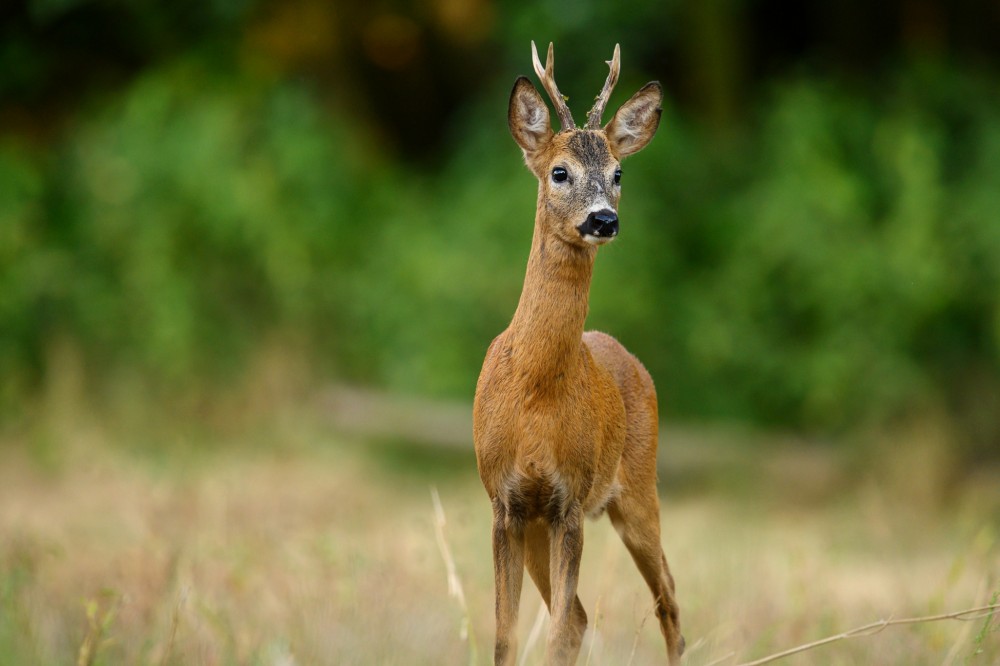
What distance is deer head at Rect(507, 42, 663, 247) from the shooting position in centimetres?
420

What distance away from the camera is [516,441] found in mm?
4164

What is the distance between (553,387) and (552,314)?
23cm

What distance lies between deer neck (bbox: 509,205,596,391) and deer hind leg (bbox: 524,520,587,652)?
0.70 meters

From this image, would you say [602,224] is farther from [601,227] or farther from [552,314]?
[552,314]

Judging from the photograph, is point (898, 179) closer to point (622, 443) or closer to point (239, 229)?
point (239, 229)

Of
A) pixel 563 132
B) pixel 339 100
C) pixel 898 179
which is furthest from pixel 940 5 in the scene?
pixel 563 132

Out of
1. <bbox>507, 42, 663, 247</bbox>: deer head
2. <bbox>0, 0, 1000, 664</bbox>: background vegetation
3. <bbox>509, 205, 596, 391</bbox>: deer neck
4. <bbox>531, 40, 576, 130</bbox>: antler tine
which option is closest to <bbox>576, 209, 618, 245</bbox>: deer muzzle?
<bbox>507, 42, 663, 247</bbox>: deer head

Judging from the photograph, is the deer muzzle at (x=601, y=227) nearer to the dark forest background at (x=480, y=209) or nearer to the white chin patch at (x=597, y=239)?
the white chin patch at (x=597, y=239)

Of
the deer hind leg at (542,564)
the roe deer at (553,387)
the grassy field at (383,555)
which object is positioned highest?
the roe deer at (553,387)

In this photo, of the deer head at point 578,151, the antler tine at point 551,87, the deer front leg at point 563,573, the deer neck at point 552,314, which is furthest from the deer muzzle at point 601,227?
the deer front leg at point 563,573

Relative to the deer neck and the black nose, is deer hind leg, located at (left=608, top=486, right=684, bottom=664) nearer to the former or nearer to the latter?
the deer neck

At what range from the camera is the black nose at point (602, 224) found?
13.4ft

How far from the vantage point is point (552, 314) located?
4223 millimetres

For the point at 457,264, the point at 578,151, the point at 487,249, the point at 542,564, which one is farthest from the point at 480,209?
the point at 578,151
